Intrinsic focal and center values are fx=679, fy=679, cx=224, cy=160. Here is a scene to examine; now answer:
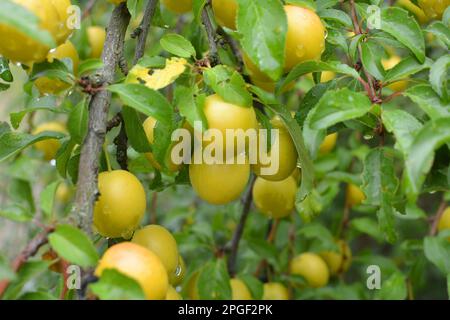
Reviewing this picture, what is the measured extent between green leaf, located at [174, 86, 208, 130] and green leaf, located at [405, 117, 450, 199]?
0.28m

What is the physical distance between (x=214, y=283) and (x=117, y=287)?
66 centimetres

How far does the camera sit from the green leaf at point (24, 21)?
764 mm

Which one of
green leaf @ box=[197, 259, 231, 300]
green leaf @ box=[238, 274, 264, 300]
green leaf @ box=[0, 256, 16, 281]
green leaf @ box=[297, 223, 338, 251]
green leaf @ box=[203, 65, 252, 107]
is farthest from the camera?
green leaf @ box=[297, 223, 338, 251]

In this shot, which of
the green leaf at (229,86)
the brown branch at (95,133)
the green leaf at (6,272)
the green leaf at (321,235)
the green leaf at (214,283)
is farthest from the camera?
the green leaf at (321,235)

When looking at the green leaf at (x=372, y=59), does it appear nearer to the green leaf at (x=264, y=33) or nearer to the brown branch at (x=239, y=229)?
the green leaf at (x=264, y=33)

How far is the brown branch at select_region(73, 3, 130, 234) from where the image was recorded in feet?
2.81

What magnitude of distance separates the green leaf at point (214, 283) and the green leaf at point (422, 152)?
25.6 inches

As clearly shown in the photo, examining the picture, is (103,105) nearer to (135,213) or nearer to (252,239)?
(135,213)

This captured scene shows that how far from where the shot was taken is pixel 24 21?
776 millimetres

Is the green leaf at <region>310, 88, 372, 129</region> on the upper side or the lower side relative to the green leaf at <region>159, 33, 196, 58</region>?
lower

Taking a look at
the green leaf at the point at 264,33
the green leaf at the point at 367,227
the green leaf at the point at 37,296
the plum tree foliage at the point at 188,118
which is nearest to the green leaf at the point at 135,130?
the plum tree foliage at the point at 188,118

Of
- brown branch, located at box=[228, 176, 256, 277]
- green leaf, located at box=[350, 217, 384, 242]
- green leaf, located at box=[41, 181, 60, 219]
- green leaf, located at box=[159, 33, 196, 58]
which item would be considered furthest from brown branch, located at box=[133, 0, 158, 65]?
green leaf, located at box=[350, 217, 384, 242]

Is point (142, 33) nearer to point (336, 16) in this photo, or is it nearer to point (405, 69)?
point (336, 16)

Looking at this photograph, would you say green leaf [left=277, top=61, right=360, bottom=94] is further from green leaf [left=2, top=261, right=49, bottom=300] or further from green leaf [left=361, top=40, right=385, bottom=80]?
green leaf [left=2, top=261, right=49, bottom=300]
